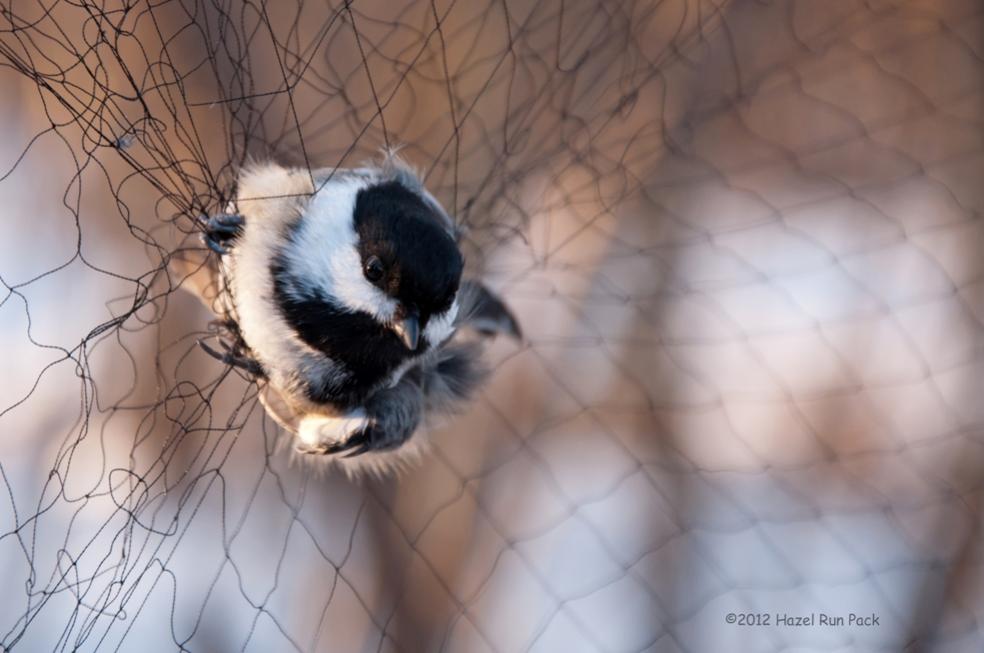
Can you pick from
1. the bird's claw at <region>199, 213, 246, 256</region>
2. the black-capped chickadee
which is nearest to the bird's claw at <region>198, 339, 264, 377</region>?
the black-capped chickadee

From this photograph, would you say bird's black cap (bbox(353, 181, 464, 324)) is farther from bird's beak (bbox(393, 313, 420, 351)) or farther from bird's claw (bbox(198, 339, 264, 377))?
bird's claw (bbox(198, 339, 264, 377))

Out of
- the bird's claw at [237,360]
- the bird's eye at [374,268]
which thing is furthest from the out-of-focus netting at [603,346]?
the bird's eye at [374,268]

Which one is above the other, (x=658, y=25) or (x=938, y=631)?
(x=658, y=25)

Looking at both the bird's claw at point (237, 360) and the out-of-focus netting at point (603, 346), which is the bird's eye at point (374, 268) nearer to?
the bird's claw at point (237, 360)

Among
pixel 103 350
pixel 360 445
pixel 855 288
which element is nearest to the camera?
pixel 360 445

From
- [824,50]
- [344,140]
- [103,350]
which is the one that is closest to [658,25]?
[824,50]

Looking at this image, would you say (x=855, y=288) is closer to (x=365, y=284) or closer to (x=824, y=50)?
(x=824, y=50)

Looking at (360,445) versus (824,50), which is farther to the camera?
(824,50)

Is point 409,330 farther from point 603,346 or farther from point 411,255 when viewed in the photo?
point 603,346
